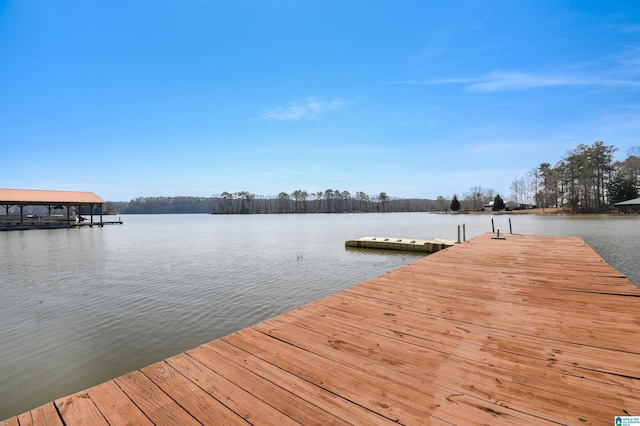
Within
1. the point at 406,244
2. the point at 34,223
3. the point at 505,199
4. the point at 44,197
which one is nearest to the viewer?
the point at 406,244

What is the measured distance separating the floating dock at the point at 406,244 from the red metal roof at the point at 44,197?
35047 mm

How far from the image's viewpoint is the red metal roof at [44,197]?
3148 cm

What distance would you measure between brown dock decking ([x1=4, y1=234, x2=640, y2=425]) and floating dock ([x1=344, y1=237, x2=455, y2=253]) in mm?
11401

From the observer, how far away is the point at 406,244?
15977mm

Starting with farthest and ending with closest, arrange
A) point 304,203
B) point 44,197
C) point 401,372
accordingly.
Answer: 1. point 304,203
2. point 44,197
3. point 401,372

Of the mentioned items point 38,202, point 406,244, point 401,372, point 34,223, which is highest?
point 38,202

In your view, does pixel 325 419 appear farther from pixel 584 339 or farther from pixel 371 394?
pixel 584 339

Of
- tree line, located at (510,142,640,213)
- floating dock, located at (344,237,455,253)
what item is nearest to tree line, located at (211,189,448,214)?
tree line, located at (510,142,640,213)

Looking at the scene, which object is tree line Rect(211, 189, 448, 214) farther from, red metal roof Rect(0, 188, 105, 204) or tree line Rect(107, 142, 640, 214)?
red metal roof Rect(0, 188, 105, 204)

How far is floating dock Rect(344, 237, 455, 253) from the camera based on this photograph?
15.2m

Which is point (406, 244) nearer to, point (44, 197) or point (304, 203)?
point (44, 197)

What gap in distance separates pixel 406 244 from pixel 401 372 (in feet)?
47.0

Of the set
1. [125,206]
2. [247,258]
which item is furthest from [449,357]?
[125,206]

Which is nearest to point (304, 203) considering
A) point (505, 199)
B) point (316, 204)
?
point (316, 204)
